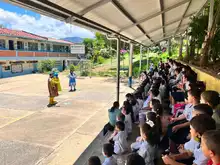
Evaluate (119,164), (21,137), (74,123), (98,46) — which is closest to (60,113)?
(74,123)

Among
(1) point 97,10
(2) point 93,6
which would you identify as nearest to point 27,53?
(1) point 97,10

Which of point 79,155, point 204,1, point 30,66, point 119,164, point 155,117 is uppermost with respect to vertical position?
point 204,1

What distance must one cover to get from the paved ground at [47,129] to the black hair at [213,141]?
116 inches

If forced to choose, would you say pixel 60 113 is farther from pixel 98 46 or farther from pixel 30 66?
pixel 98 46

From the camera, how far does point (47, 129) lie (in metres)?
5.63

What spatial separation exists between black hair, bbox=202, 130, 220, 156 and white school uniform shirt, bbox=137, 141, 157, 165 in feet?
3.80

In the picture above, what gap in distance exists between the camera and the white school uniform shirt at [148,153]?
2625 millimetres

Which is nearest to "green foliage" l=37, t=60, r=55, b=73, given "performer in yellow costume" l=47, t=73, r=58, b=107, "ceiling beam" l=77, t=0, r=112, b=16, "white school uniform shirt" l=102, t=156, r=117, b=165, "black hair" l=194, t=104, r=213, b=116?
"performer in yellow costume" l=47, t=73, r=58, b=107

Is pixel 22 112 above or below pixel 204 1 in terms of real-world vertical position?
below

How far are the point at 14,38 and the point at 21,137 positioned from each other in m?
19.4

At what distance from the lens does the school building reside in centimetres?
2002

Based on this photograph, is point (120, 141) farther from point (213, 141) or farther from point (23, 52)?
point (23, 52)

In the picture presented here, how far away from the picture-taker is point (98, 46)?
33.4 m

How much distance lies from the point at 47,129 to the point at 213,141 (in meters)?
4.89
